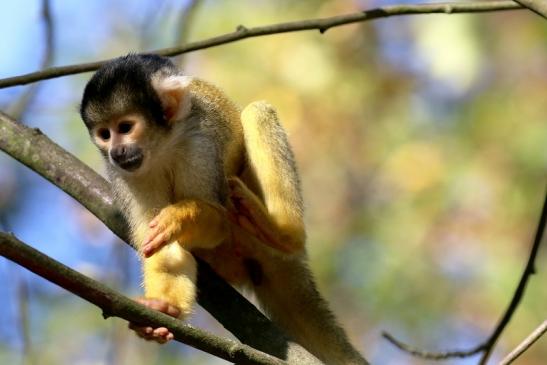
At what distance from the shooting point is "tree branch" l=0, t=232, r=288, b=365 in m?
2.38

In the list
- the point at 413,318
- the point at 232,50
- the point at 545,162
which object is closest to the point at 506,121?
the point at 545,162

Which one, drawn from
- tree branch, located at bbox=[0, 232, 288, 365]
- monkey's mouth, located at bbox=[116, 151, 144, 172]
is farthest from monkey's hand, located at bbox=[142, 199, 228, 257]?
tree branch, located at bbox=[0, 232, 288, 365]

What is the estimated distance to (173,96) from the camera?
4066 mm

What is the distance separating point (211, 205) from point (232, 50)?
27.7 feet

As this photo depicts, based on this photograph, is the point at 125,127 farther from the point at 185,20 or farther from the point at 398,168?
the point at 398,168

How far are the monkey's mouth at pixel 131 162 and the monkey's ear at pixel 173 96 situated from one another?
0.95 feet

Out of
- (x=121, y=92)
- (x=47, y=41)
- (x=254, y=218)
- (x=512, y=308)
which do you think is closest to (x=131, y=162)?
(x=121, y=92)

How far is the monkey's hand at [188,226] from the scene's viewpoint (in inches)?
147

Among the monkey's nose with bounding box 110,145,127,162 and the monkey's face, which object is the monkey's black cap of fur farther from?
the monkey's nose with bounding box 110,145,127,162

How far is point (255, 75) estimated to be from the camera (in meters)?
11.8

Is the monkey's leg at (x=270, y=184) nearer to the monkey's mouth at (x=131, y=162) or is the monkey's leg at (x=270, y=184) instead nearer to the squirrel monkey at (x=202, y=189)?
the squirrel monkey at (x=202, y=189)

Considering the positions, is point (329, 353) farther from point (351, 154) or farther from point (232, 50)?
point (351, 154)

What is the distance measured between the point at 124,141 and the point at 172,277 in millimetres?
641

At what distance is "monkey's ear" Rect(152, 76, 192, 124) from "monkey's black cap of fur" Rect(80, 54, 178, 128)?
3 cm
